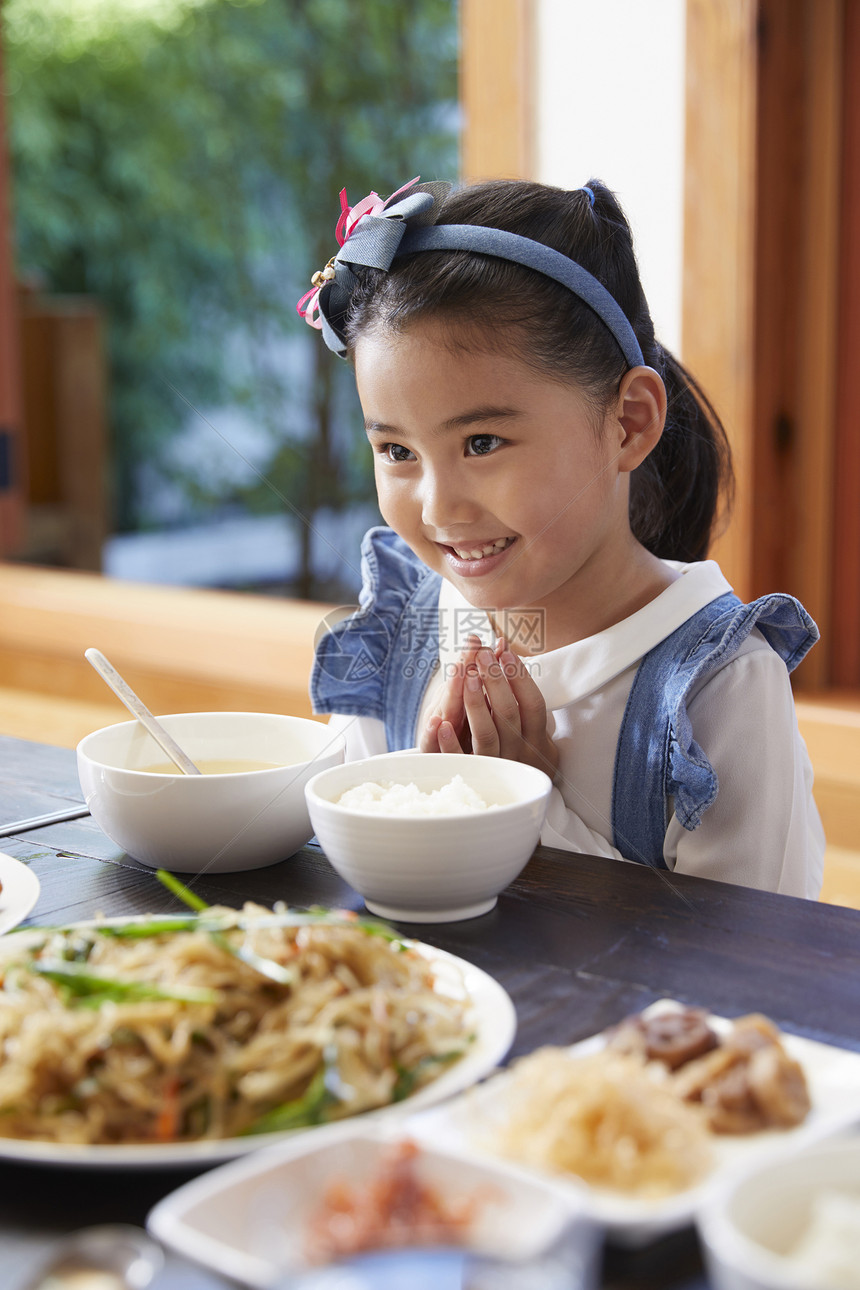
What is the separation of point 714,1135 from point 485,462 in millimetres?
792

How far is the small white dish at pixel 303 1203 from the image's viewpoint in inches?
19.2

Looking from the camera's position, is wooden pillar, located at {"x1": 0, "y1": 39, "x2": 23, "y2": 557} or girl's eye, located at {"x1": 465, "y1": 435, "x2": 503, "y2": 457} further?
wooden pillar, located at {"x1": 0, "y1": 39, "x2": 23, "y2": 557}

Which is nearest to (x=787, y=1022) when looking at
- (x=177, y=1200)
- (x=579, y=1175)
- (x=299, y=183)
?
(x=579, y=1175)

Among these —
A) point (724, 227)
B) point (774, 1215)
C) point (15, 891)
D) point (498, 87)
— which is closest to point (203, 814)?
point (15, 891)

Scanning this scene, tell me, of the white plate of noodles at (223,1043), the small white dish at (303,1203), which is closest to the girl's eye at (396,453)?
the white plate of noodles at (223,1043)

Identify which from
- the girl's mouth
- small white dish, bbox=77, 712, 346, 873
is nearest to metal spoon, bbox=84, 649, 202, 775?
small white dish, bbox=77, 712, 346, 873

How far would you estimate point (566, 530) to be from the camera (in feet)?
4.42

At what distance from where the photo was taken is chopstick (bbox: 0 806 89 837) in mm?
1170

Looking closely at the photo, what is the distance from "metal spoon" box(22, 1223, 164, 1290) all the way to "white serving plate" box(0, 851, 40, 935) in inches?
16.7

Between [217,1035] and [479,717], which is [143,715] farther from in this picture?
[217,1035]

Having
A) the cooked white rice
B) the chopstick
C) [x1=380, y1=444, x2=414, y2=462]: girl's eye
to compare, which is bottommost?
the chopstick

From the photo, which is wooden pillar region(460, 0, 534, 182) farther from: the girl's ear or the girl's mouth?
the girl's mouth

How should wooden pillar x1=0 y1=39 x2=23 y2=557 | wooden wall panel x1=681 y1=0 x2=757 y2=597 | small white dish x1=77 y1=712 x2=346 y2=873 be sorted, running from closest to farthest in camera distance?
small white dish x1=77 y1=712 x2=346 y2=873 < wooden wall panel x1=681 y1=0 x2=757 y2=597 < wooden pillar x1=0 y1=39 x2=23 y2=557

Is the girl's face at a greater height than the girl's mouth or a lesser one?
greater
